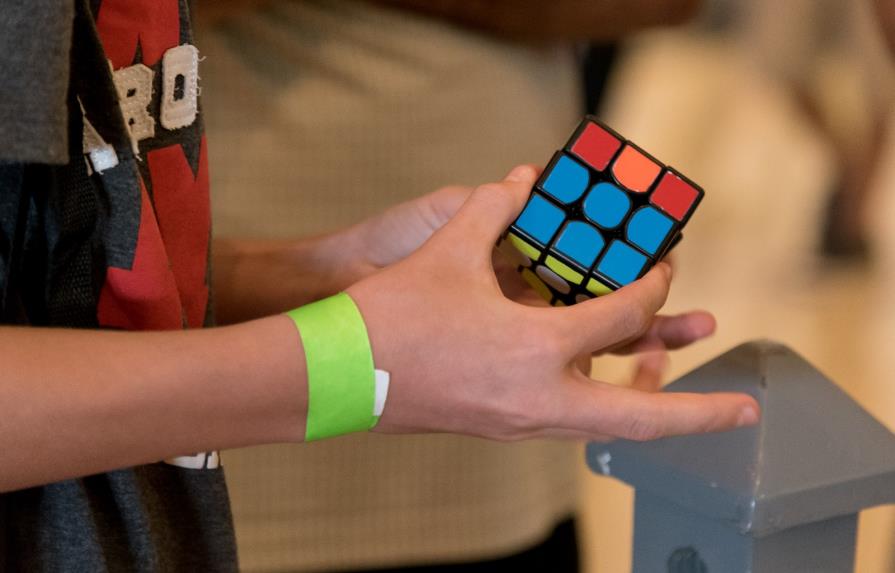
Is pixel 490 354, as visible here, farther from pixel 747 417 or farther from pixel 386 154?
pixel 386 154

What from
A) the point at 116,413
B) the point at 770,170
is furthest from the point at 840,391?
the point at 770,170

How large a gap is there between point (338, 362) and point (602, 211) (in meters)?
0.19

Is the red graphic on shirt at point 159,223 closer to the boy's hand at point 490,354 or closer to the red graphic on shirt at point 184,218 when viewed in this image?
the red graphic on shirt at point 184,218

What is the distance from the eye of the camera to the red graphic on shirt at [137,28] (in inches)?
23.8

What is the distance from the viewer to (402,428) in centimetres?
57

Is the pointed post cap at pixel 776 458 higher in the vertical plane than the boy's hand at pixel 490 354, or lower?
lower

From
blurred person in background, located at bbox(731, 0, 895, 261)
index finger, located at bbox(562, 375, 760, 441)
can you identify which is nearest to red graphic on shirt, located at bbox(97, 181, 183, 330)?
index finger, located at bbox(562, 375, 760, 441)

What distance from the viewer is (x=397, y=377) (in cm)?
54

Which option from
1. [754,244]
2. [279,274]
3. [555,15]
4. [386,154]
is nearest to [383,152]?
[386,154]

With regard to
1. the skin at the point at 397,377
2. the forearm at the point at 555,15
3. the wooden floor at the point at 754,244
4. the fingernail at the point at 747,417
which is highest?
the forearm at the point at 555,15

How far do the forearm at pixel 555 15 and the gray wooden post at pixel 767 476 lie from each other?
2.03 ft

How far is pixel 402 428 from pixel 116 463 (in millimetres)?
136

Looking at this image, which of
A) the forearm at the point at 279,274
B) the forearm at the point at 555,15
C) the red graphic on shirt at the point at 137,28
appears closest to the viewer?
the red graphic on shirt at the point at 137,28

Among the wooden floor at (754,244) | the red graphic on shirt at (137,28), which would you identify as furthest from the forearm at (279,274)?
the wooden floor at (754,244)
